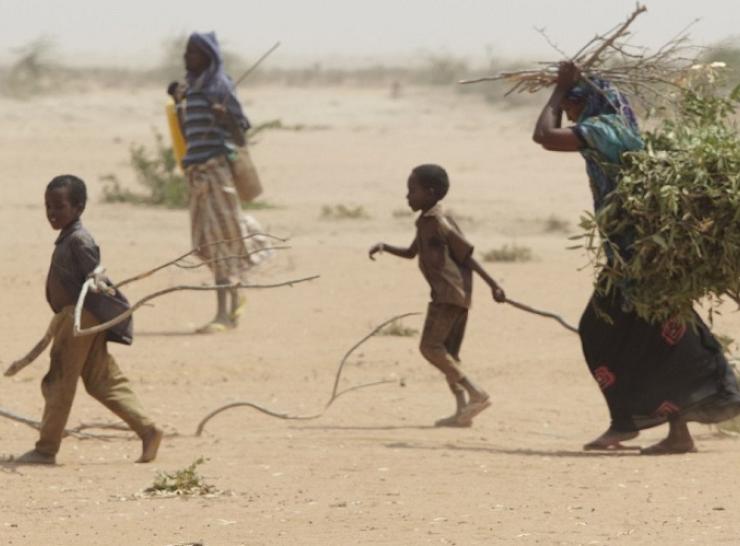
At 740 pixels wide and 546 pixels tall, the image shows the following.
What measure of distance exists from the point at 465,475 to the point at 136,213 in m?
12.9

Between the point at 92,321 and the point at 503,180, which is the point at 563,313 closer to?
the point at 92,321

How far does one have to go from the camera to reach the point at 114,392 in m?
8.61

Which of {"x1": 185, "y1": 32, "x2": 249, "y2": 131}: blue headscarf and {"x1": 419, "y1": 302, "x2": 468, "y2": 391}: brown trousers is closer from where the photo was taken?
{"x1": 419, "y1": 302, "x2": 468, "y2": 391}: brown trousers

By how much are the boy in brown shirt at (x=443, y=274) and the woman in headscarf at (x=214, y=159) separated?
3242 mm

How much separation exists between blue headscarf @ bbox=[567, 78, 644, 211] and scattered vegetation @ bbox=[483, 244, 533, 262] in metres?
8.54

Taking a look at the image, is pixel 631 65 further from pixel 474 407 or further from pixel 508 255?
pixel 508 255

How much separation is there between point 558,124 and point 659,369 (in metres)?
1.23

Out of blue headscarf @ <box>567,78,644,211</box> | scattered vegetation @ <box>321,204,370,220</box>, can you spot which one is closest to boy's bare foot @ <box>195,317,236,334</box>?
blue headscarf @ <box>567,78,644,211</box>

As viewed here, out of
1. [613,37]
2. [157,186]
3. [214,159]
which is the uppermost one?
[613,37]

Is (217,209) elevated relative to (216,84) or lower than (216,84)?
lower

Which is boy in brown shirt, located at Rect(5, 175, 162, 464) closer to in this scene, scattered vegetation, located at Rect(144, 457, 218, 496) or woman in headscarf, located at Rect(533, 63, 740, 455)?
scattered vegetation, located at Rect(144, 457, 218, 496)

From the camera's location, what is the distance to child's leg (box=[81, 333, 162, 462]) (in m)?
8.55

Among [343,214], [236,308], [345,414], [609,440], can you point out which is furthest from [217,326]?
[343,214]

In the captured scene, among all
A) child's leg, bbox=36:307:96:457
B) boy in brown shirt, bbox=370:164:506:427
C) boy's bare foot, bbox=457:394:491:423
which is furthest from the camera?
boy's bare foot, bbox=457:394:491:423
